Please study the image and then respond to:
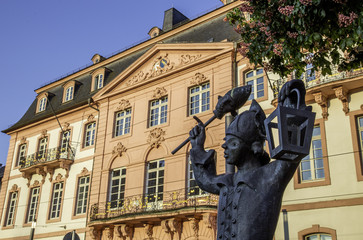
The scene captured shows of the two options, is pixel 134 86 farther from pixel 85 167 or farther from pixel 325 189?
pixel 325 189

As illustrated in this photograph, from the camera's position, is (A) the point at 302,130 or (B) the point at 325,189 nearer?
(A) the point at 302,130

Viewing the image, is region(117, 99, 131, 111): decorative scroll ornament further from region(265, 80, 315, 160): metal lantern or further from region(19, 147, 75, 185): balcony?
region(265, 80, 315, 160): metal lantern

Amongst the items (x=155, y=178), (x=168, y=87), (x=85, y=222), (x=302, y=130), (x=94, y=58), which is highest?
(x=94, y=58)

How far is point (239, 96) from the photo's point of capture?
383cm

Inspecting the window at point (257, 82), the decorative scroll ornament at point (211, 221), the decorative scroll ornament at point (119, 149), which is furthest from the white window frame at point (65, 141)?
the window at point (257, 82)

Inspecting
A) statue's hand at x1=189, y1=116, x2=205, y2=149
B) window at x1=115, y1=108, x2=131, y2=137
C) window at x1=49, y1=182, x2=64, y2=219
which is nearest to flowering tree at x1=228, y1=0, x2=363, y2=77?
statue's hand at x1=189, y1=116, x2=205, y2=149

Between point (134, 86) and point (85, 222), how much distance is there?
743 cm

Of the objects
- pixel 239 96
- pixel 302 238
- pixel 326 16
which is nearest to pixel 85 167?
pixel 302 238

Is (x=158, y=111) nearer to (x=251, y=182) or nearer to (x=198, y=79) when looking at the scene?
(x=198, y=79)

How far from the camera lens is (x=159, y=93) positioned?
72.7 feet

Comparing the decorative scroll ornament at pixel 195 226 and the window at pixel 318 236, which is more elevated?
the decorative scroll ornament at pixel 195 226

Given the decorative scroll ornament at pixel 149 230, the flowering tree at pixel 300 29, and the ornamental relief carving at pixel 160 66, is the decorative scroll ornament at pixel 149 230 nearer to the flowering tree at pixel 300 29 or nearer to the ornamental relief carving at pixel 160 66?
the ornamental relief carving at pixel 160 66

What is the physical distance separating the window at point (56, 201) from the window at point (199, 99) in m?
9.55

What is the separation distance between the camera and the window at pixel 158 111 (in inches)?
854
